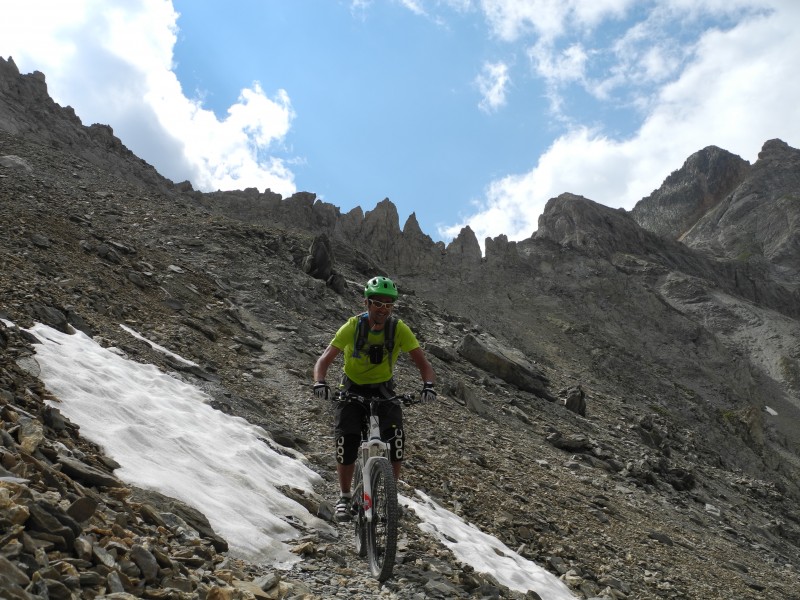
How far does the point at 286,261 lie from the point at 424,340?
Answer: 26.7 feet

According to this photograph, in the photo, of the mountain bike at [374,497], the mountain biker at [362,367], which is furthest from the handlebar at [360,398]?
the mountain biker at [362,367]

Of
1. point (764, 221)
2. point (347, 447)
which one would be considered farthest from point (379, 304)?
point (764, 221)

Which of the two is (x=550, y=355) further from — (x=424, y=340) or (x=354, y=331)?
(x=354, y=331)

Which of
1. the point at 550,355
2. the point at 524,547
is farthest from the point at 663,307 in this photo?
the point at 524,547

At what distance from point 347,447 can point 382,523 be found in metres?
1.16

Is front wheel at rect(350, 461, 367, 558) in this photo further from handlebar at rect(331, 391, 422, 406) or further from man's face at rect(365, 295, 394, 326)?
man's face at rect(365, 295, 394, 326)

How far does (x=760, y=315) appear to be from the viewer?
81125 mm

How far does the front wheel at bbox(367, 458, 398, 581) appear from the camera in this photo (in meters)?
5.86

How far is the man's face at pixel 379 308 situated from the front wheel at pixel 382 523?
5.33ft

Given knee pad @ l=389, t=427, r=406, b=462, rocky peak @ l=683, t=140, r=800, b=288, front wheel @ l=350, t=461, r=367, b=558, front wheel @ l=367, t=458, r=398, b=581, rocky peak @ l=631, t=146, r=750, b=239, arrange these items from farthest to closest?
rocky peak @ l=631, t=146, r=750, b=239 < rocky peak @ l=683, t=140, r=800, b=288 < knee pad @ l=389, t=427, r=406, b=462 < front wheel @ l=350, t=461, r=367, b=558 < front wheel @ l=367, t=458, r=398, b=581

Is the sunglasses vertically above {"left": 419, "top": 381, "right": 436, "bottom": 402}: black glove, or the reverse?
the sunglasses

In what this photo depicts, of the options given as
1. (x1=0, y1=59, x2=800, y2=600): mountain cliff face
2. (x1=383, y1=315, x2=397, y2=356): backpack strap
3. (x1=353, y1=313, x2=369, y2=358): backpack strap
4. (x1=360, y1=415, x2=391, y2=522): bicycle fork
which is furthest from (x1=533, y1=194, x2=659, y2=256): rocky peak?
(x1=360, y1=415, x2=391, y2=522): bicycle fork

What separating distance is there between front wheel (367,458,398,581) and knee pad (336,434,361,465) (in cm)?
87

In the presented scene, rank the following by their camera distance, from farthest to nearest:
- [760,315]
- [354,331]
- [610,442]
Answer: [760,315], [610,442], [354,331]
